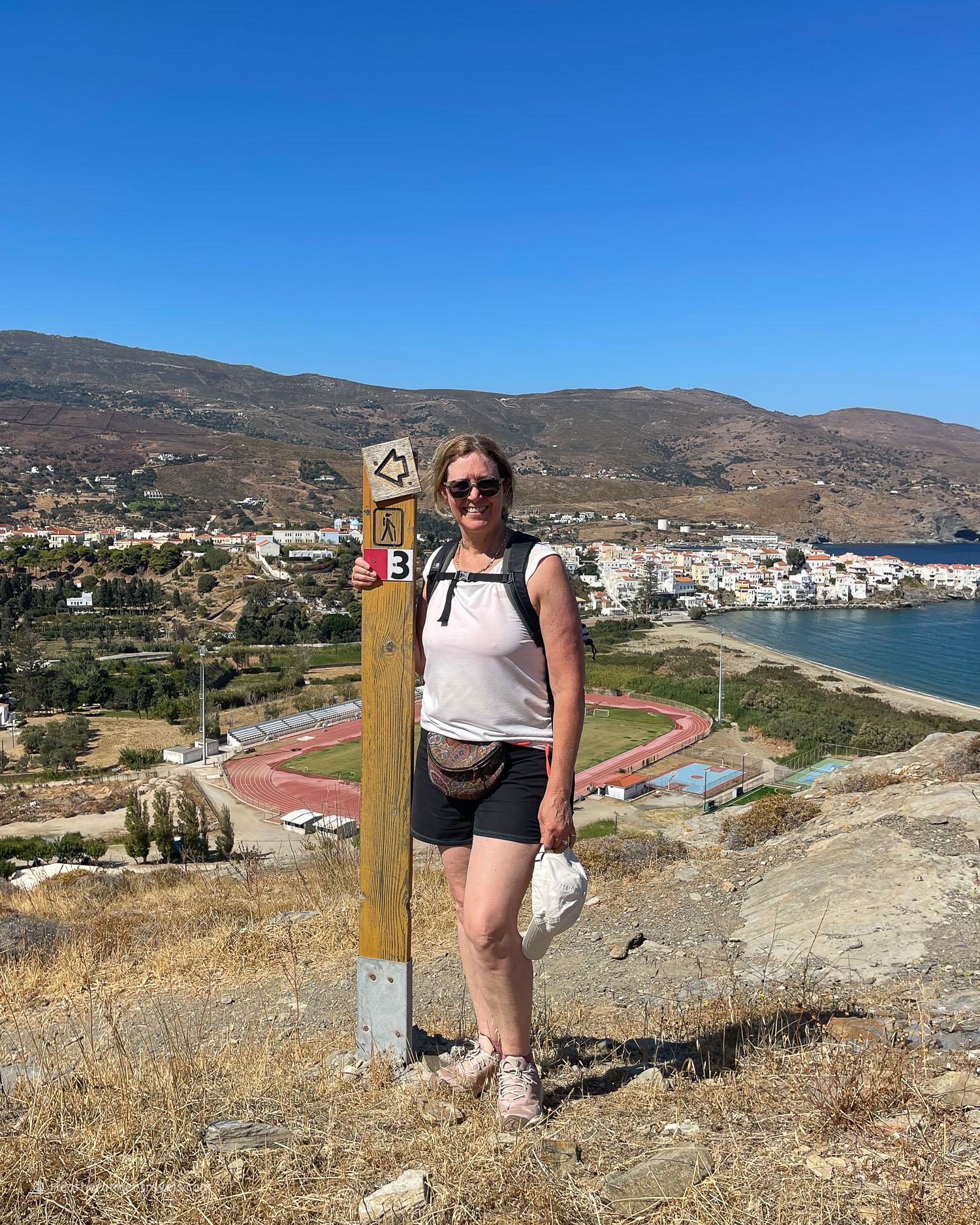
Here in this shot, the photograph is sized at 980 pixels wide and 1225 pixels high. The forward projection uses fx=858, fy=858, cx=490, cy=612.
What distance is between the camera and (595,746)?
25.5 meters

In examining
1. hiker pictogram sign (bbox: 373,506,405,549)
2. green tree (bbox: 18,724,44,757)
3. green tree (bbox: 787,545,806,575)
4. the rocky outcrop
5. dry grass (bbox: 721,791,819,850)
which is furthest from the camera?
green tree (bbox: 787,545,806,575)

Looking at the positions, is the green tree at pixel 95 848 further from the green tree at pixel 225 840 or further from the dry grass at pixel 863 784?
the dry grass at pixel 863 784

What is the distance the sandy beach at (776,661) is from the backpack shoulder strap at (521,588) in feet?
107

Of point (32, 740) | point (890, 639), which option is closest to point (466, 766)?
point (32, 740)

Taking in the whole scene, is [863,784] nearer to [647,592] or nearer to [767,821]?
[767,821]

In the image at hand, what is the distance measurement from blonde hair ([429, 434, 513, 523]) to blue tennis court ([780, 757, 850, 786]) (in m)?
15.0

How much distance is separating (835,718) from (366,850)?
26993 mm

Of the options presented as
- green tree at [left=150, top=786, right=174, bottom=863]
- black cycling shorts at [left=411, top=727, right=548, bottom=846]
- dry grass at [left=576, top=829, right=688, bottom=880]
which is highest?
black cycling shorts at [left=411, top=727, right=548, bottom=846]

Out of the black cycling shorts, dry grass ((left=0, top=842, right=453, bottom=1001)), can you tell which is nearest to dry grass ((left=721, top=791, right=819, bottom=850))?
dry grass ((left=0, top=842, right=453, bottom=1001))

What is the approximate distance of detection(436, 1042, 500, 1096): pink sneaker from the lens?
2.06 metres

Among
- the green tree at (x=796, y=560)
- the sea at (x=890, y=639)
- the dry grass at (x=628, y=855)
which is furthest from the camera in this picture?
the green tree at (x=796, y=560)

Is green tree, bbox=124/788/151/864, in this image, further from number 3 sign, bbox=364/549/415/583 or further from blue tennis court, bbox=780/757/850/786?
number 3 sign, bbox=364/549/415/583

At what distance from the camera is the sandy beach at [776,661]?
109ft

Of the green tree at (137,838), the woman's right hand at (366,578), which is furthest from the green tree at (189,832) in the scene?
the woman's right hand at (366,578)
